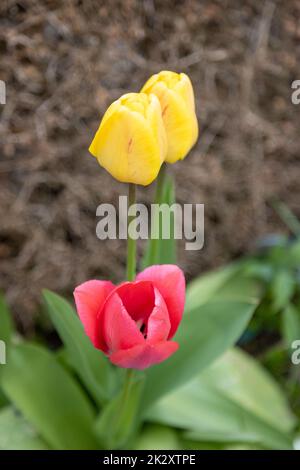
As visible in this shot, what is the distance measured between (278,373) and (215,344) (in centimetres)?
47

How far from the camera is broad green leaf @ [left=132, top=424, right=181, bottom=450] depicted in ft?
3.36

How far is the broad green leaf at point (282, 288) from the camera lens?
129cm

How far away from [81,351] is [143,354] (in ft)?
0.99

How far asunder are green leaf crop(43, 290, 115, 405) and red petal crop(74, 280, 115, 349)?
0.20 metres

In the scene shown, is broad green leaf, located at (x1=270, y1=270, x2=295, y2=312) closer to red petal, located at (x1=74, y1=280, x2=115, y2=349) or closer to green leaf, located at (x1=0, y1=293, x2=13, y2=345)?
green leaf, located at (x1=0, y1=293, x2=13, y2=345)

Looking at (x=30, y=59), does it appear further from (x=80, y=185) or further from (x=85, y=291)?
(x=85, y=291)

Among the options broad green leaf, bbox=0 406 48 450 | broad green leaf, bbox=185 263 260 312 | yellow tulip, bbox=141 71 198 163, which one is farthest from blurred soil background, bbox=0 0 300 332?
yellow tulip, bbox=141 71 198 163

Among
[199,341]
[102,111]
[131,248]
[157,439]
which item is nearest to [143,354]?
[131,248]

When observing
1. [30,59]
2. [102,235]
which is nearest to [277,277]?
[102,235]

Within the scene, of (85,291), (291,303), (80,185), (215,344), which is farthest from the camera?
(291,303)

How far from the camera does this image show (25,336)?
138 cm

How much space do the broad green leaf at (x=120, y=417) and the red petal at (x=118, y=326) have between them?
8.3 inches

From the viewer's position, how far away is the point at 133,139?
0.63m

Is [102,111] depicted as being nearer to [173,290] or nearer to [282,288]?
[282,288]
